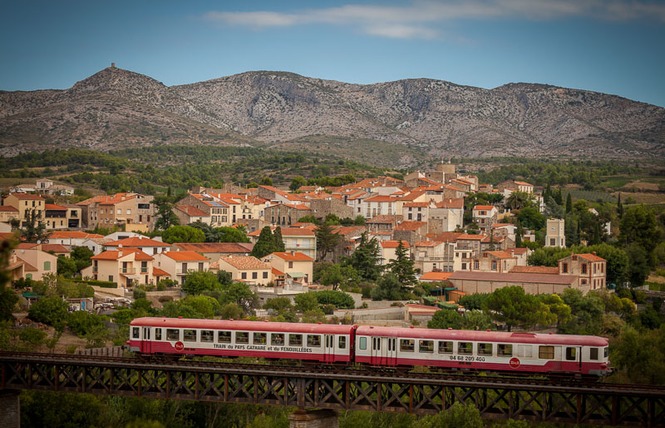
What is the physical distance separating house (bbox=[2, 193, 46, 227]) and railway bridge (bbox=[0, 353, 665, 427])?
47464mm

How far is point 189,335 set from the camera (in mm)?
33875

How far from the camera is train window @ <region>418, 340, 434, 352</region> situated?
32250mm

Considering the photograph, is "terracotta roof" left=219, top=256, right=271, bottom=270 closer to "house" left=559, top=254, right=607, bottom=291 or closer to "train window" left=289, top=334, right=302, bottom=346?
"house" left=559, top=254, right=607, bottom=291

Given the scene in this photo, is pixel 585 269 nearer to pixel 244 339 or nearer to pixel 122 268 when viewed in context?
pixel 122 268

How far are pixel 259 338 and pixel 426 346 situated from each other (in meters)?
5.37

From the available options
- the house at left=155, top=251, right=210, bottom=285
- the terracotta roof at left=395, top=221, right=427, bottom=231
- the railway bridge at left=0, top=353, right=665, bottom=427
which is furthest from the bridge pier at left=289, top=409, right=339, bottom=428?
the terracotta roof at left=395, top=221, right=427, bottom=231

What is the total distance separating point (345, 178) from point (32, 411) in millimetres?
70165

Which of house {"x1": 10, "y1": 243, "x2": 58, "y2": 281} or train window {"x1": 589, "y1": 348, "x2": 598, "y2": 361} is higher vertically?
house {"x1": 10, "y1": 243, "x2": 58, "y2": 281}

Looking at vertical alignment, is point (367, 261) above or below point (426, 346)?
above

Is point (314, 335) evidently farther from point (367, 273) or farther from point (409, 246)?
point (409, 246)

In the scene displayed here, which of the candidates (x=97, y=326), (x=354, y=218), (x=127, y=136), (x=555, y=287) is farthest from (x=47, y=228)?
(x=127, y=136)

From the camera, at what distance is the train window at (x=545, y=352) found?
31688 millimetres

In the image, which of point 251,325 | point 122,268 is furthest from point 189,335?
point 122,268

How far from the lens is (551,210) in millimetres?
84750
